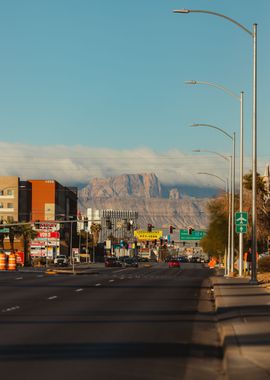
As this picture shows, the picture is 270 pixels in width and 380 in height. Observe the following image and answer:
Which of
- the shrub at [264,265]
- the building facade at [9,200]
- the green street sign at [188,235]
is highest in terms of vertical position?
the building facade at [9,200]

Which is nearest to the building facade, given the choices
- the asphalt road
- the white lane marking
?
the asphalt road

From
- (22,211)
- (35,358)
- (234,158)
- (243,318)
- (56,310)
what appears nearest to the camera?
(35,358)

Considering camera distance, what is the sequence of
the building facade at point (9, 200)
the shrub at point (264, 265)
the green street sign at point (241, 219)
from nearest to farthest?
the green street sign at point (241, 219) < the shrub at point (264, 265) < the building facade at point (9, 200)

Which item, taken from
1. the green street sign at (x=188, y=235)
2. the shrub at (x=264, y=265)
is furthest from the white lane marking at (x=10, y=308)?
the green street sign at (x=188, y=235)

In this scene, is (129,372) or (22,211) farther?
(22,211)

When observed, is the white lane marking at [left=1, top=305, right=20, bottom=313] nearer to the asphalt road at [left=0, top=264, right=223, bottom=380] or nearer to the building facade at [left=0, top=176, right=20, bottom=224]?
the asphalt road at [left=0, top=264, right=223, bottom=380]

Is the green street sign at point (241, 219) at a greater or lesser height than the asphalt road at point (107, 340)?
greater

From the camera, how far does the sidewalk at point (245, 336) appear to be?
43.2 ft

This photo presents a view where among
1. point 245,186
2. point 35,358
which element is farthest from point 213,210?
point 35,358

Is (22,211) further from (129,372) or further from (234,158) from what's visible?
(129,372)

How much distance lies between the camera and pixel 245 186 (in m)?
76.7

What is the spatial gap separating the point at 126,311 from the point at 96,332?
7.20m

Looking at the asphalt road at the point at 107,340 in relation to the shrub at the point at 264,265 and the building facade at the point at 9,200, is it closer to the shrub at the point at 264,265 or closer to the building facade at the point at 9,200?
the shrub at the point at 264,265

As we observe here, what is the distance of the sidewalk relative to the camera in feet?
43.2
